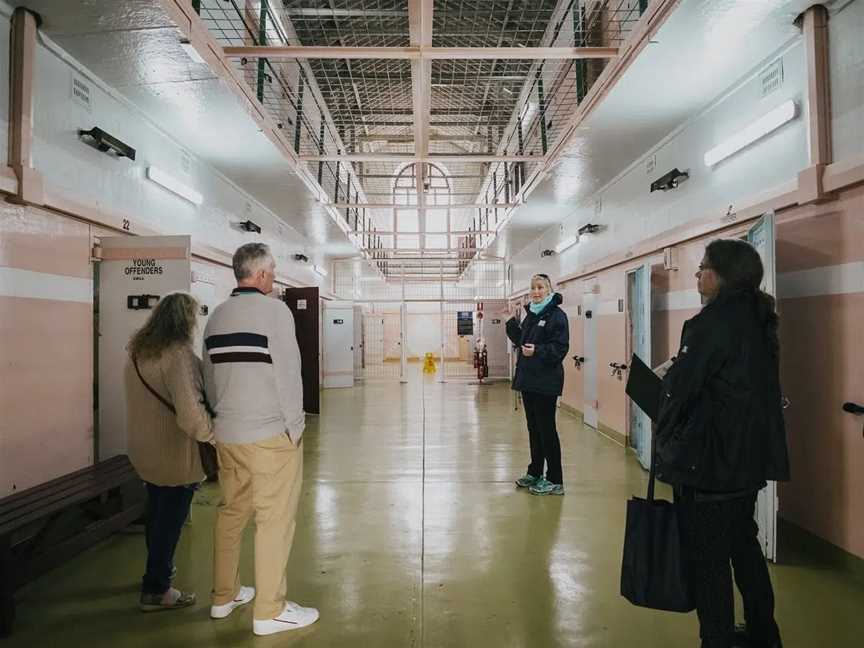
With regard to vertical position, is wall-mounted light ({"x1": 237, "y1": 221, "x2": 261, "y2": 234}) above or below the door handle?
above

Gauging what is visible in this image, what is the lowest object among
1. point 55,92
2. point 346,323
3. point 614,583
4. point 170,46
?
point 614,583

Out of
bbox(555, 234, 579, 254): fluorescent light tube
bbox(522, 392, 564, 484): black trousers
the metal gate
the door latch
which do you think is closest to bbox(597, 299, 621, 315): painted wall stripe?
the door latch

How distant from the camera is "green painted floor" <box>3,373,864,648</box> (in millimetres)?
2145

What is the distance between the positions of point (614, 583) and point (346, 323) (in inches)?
350

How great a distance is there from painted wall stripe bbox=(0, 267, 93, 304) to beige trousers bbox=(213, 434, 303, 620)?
71.8 inches

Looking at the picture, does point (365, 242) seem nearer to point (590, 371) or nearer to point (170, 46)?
point (590, 371)

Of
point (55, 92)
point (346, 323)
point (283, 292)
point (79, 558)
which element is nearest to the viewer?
point (79, 558)

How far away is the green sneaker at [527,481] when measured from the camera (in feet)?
13.1

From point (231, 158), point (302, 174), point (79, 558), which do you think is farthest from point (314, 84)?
point (79, 558)

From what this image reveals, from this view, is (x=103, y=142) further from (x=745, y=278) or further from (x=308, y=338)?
(x=308, y=338)

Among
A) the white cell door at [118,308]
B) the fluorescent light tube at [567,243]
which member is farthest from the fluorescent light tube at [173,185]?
the fluorescent light tube at [567,243]

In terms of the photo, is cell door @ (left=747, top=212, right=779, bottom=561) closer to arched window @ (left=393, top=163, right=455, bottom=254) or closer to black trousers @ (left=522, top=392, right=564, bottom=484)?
black trousers @ (left=522, top=392, right=564, bottom=484)

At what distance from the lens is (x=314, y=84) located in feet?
20.8

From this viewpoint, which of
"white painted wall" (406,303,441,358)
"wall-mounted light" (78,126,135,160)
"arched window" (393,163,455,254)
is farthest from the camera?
"white painted wall" (406,303,441,358)
